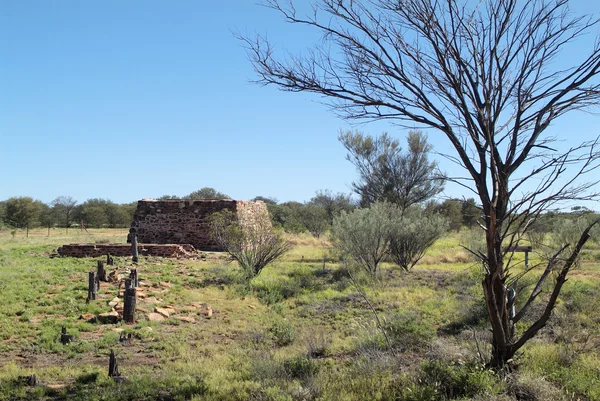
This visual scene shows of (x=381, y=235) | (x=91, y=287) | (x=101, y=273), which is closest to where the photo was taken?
(x=91, y=287)

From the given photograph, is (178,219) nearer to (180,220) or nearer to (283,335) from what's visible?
(180,220)

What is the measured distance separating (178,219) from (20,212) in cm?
2502

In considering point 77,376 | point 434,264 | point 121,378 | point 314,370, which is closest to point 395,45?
point 314,370

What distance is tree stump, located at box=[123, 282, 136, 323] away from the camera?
31.7 feet

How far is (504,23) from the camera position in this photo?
4586 mm

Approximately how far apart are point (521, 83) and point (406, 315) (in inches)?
252

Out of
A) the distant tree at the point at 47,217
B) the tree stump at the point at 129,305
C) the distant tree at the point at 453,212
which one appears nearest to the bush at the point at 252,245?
the tree stump at the point at 129,305

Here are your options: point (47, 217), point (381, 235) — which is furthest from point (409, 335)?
point (47, 217)

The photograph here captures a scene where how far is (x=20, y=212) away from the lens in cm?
4059

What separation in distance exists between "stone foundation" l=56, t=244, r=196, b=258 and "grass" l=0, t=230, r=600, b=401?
1977 mm

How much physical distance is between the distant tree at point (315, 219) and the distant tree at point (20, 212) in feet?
77.0

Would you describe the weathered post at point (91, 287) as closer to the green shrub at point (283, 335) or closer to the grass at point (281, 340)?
the grass at point (281, 340)

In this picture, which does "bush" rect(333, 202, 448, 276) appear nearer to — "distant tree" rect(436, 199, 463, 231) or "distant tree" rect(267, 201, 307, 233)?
"distant tree" rect(267, 201, 307, 233)

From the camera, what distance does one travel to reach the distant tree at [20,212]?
40.7 metres
